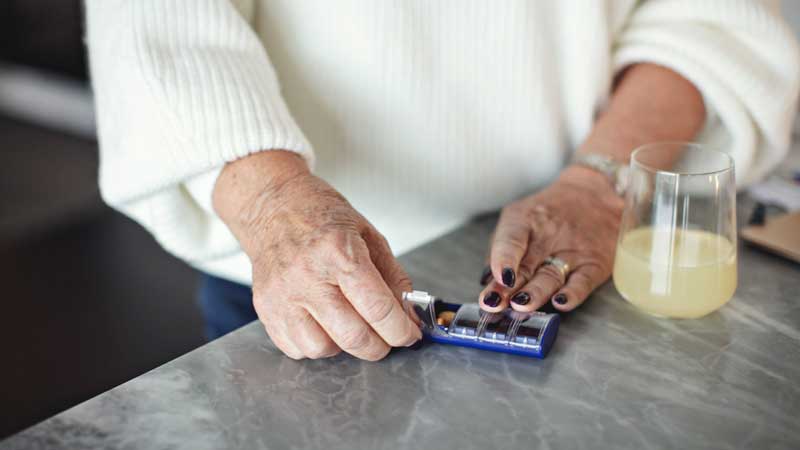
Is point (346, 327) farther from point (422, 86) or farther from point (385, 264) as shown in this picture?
point (422, 86)

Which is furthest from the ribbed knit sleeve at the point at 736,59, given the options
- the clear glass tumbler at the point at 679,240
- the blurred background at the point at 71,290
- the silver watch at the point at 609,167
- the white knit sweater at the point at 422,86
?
the blurred background at the point at 71,290

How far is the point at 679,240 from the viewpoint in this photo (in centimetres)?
73

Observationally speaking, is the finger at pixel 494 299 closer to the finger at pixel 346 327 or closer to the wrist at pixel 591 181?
the finger at pixel 346 327

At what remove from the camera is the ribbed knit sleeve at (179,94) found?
2.64 ft

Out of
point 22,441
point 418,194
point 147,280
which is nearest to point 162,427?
point 22,441

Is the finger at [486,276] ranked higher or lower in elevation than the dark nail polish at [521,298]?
lower

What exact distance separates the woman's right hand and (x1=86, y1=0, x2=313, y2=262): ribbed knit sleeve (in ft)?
0.24

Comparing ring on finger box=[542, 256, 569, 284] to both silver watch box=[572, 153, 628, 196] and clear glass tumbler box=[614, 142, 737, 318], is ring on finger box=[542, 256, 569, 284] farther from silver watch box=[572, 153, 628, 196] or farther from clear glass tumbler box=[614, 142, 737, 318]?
silver watch box=[572, 153, 628, 196]

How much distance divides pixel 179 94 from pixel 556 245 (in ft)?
1.37

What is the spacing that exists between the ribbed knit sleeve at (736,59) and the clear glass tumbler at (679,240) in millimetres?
278

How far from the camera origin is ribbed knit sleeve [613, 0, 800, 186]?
990mm

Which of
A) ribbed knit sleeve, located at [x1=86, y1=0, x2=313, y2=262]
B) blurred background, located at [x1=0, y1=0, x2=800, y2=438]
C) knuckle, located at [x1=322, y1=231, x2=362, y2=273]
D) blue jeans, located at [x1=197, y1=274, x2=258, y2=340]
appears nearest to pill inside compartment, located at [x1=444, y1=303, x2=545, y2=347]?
knuckle, located at [x1=322, y1=231, x2=362, y2=273]

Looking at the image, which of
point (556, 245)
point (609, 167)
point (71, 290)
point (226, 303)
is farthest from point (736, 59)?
point (71, 290)

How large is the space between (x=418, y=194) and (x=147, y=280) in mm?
1332
